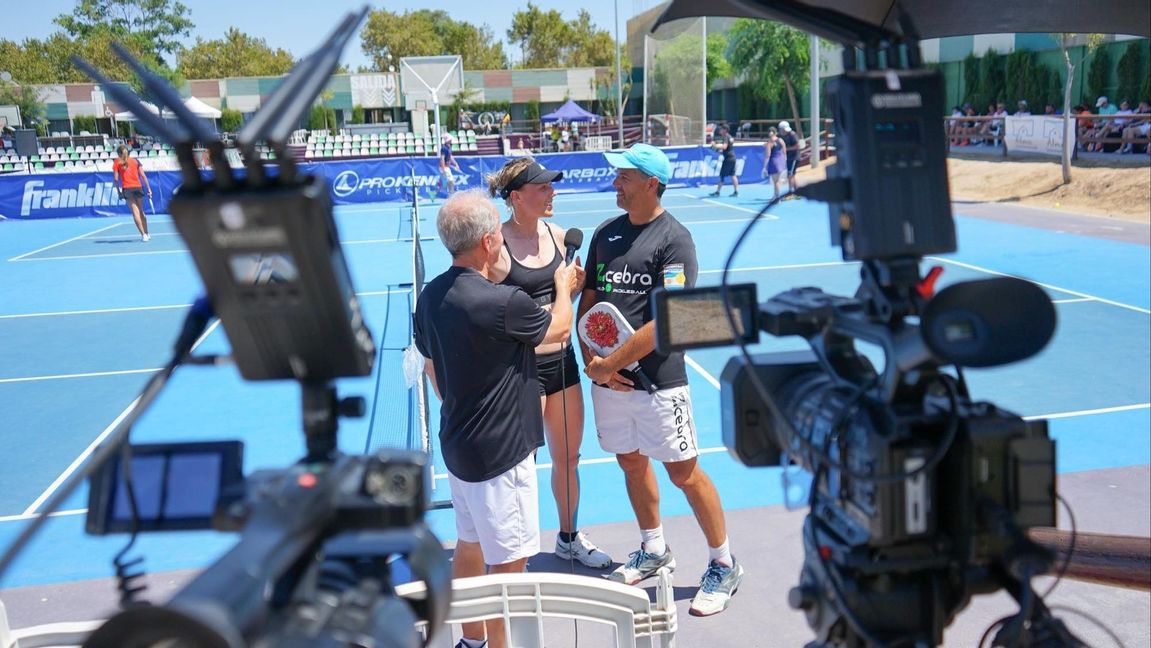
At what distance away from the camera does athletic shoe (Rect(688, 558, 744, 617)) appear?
442 centimetres

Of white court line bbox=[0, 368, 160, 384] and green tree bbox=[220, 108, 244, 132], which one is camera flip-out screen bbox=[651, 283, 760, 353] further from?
green tree bbox=[220, 108, 244, 132]

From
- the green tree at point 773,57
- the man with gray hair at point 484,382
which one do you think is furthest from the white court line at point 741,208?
the green tree at point 773,57

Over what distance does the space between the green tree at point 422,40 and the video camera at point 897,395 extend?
280 feet

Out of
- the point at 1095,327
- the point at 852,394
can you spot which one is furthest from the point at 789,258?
the point at 852,394

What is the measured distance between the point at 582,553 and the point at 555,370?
3.45ft

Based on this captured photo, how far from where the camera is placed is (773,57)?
4081cm

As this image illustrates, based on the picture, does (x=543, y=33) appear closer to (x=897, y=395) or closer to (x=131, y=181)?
(x=131, y=181)

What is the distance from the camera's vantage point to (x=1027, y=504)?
1329mm

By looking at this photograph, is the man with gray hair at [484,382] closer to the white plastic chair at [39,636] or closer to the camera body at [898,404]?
the white plastic chair at [39,636]

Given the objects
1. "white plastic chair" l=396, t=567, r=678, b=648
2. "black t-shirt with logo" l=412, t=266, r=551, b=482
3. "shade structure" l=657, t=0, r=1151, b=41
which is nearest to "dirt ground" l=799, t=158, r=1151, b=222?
"shade structure" l=657, t=0, r=1151, b=41

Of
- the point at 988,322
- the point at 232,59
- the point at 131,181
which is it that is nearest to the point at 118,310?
the point at 131,181

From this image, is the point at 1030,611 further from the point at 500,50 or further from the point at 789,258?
the point at 500,50

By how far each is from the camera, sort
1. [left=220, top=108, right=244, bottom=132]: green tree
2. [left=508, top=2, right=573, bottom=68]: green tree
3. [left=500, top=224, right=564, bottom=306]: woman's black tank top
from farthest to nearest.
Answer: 1. [left=508, top=2, right=573, bottom=68]: green tree
2. [left=220, top=108, right=244, bottom=132]: green tree
3. [left=500, top=224, right=564, bottom=306]: woman's black tank top

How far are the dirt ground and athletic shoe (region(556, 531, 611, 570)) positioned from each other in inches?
665
